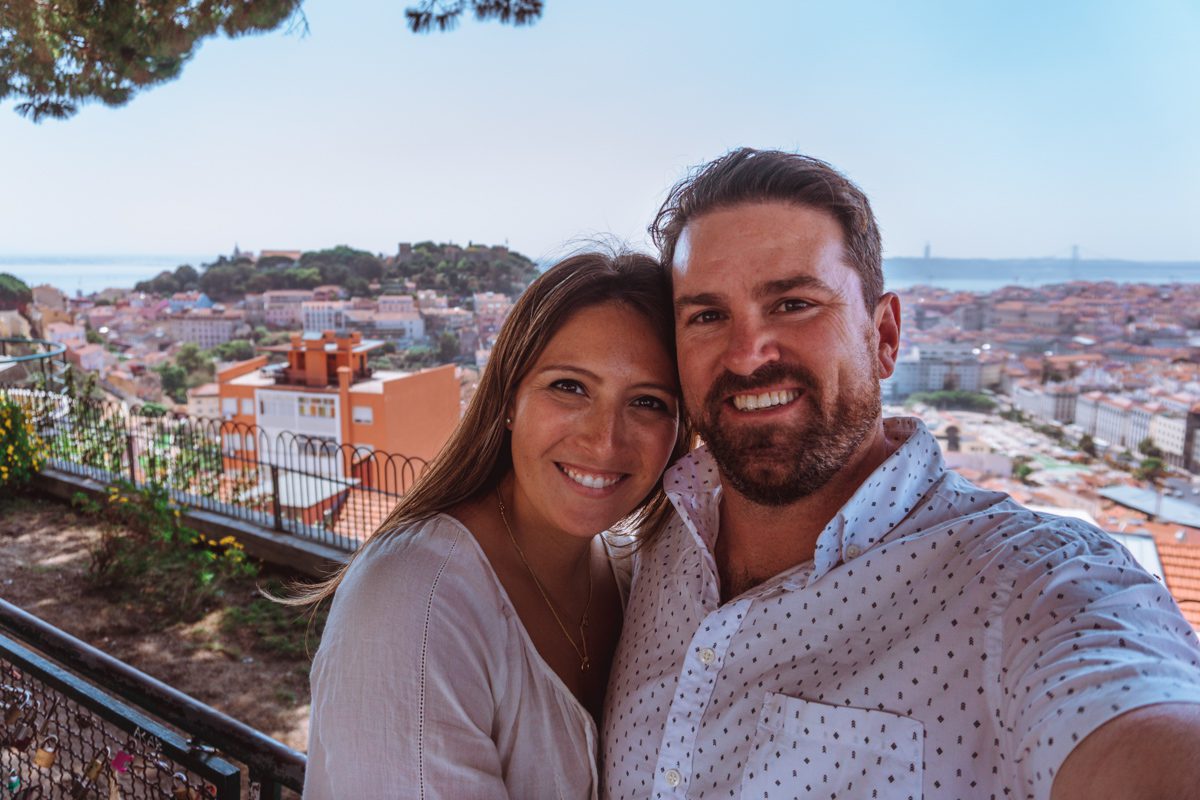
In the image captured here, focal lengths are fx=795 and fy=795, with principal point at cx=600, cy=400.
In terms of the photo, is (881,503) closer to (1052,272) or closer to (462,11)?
(462,11)

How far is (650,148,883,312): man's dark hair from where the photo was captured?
1.20 metres

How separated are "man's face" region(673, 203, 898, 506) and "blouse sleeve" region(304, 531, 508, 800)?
1.56ft

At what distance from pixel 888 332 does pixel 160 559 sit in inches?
214

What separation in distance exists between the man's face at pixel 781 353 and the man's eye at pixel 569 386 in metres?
0.21

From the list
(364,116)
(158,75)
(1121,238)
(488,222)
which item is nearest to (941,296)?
(1121,238)

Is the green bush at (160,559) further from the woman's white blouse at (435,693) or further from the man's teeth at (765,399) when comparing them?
the man's teeth at (765,399)

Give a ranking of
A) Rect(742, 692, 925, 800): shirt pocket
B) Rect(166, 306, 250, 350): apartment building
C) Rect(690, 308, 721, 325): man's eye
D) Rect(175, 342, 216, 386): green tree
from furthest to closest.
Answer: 1. Rect(166, 306, 250, 350): apartment building
2. Rect(175, 342, 216, 386): green tree
3. Rect(690, 308, 721, 325): man's eye
4. Rect(742, 692, 925, 800): shirt pocket

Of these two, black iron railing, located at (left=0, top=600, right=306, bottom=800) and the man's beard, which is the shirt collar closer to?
the man's beard

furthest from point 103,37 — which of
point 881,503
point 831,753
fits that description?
point 831,753

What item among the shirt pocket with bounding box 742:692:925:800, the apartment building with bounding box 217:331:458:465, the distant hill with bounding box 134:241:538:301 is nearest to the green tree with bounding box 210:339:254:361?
the apartment building with bounding box 217:331:458:465

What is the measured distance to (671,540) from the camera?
4.65 ft

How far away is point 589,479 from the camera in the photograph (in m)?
1.32

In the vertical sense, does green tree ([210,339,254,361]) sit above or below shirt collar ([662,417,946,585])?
below

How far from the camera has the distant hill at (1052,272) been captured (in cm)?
1507
